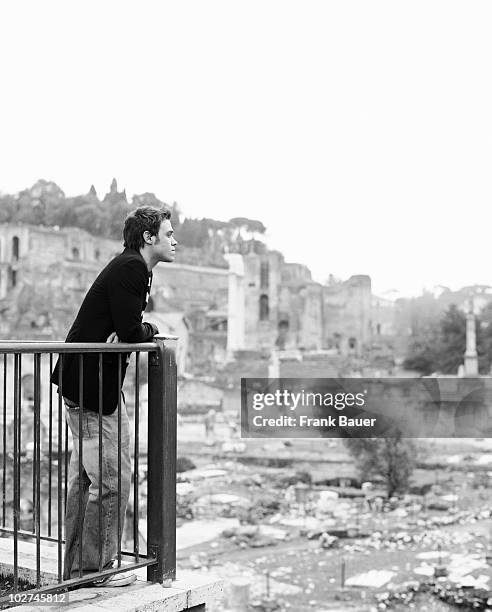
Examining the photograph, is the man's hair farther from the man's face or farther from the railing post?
the railing post

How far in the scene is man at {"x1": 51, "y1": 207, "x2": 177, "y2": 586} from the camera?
1.74 meters

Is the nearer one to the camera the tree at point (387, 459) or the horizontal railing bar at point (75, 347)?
the horizontal railing bar at point (75, 347)

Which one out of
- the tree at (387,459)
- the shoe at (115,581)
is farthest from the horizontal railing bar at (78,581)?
the tree at (387,459)

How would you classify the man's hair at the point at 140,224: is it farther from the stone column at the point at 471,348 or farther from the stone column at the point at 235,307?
the stone column at the point at 235,307

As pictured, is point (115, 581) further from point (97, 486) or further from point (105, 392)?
point (105, 392)

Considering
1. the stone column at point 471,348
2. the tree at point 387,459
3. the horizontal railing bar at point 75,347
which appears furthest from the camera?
the stone column at point 471,348

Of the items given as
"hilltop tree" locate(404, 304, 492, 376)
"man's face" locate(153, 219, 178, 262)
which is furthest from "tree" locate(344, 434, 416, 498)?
"man's face" locate(153, 219, 178, 262)

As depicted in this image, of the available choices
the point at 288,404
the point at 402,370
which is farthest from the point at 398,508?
the point at 402,370

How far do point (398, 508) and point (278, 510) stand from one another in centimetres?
241

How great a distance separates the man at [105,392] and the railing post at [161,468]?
0.06 metres

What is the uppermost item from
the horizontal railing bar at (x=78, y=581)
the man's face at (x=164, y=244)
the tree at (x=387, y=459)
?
the man's face at (x=164, y=244)

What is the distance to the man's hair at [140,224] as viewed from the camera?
1.85 m

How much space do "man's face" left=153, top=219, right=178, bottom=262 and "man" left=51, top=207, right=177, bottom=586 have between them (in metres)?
0.05

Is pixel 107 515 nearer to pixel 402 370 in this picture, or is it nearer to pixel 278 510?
pixel 278 510
